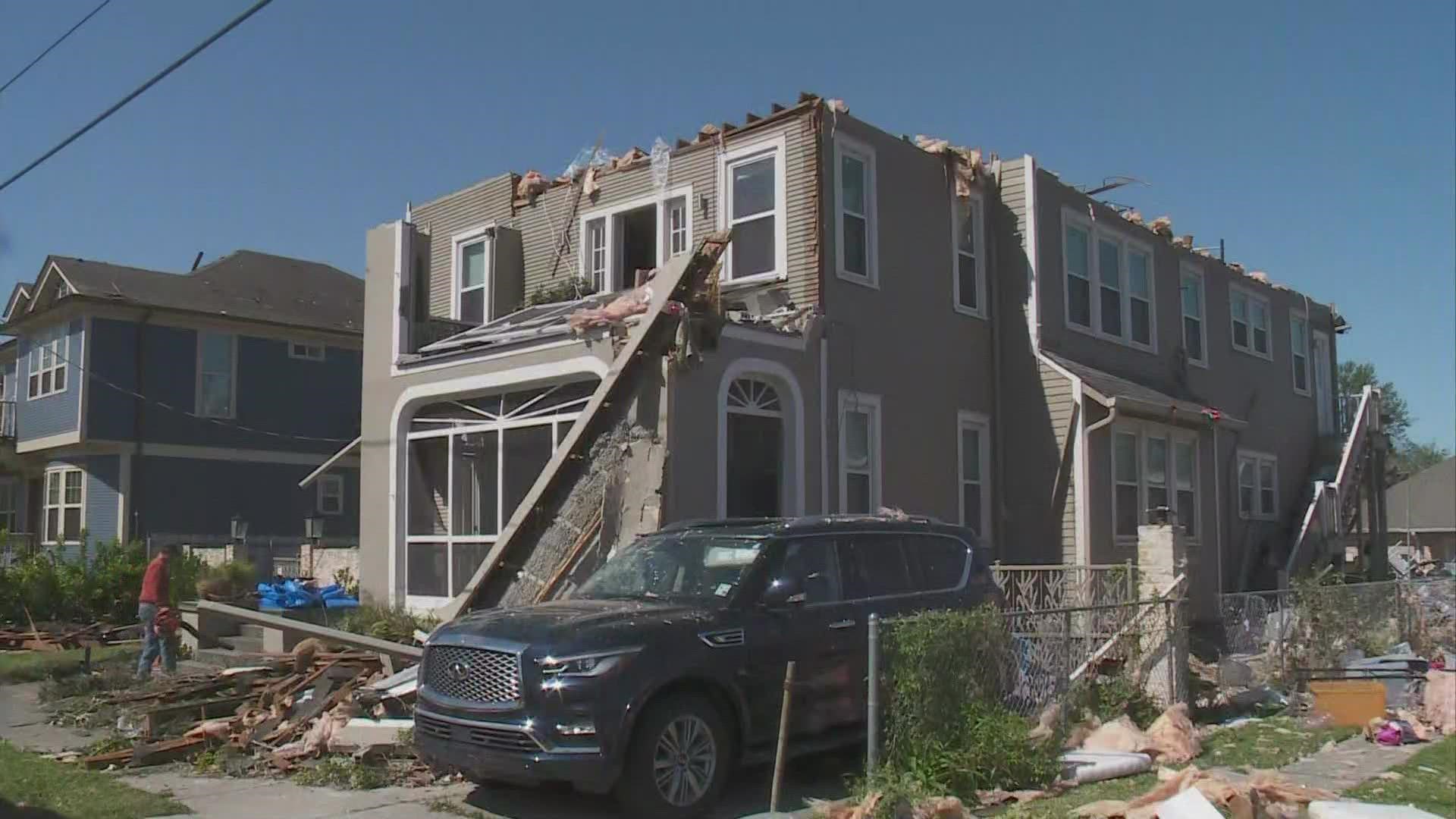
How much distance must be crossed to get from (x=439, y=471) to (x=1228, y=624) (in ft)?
33.8

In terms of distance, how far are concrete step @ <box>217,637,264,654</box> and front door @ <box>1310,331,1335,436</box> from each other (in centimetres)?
2255

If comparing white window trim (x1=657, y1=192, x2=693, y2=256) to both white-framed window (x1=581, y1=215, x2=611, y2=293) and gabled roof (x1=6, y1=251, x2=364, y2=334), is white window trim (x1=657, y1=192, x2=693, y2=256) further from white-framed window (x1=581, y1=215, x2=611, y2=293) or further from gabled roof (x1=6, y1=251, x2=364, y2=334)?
gabled roof (x1=6, y1=251, x2=364, y2=334)

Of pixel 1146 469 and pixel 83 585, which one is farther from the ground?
pixel 1146 469

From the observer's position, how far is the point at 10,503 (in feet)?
101

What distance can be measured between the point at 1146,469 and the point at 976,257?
4.31m

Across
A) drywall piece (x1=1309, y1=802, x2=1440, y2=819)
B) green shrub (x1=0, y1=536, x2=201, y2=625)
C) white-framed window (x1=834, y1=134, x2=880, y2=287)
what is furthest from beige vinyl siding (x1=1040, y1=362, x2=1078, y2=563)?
green shrub (x1=0, y1=536, x2=201, y2=625)

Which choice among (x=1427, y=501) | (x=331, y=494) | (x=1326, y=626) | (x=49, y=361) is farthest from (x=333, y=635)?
(x=1427, y=501)

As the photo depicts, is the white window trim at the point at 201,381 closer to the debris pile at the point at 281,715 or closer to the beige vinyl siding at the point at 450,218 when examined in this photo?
the beige vinyl siding at the point at 450,218

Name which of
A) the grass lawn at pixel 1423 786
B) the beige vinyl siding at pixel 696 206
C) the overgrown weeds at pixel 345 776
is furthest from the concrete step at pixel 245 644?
the grass lawn at pixel 1423 786

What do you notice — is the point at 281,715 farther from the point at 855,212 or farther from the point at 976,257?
the point at 976,257

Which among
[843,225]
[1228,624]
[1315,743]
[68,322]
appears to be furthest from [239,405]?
[1315,743]

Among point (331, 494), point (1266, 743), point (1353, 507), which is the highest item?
point (331, 494)

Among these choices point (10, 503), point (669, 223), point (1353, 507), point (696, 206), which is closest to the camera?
point (696, 206)

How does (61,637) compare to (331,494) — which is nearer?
(61,637)
